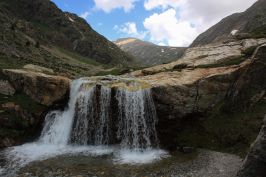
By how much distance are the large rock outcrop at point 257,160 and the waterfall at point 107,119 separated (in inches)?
563

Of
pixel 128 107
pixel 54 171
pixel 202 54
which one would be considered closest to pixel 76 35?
pixel 202 54

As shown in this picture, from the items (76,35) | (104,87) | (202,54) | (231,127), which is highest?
(76,35)

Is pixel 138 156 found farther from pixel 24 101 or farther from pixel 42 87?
pixel 24 101

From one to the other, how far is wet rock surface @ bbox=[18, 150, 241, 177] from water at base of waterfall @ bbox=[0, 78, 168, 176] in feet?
11.9

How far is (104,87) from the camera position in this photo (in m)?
37.9

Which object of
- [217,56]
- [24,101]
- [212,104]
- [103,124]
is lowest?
[103,124]

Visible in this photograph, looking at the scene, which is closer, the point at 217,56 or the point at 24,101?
the point at 24,101

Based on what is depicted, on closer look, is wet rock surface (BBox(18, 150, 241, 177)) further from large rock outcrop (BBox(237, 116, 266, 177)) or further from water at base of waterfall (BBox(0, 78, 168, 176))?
water at base of waterfall (BBox(0, 78, 168, 176))

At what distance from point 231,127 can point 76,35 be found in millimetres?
126027

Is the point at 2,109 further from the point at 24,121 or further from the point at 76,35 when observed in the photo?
the point at 76,35

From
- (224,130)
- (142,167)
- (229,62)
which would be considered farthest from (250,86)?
(142,167)

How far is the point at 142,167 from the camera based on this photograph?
90.7ft

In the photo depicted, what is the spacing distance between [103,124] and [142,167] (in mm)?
10711

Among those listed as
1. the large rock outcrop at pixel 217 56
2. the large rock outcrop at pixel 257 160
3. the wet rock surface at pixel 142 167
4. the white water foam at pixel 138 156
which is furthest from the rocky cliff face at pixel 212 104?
the large rock outcrop at pixel 257 160
